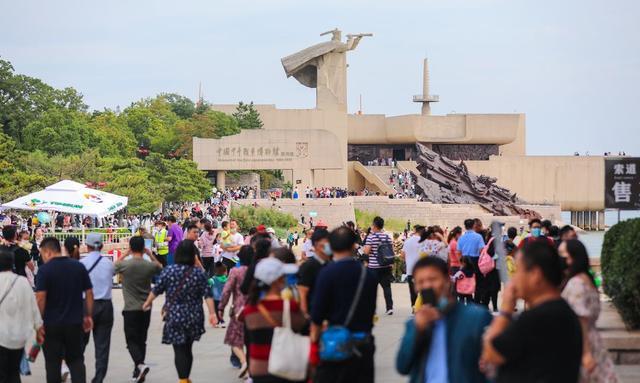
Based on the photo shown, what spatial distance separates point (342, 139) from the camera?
246ft

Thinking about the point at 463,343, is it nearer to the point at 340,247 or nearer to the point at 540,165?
the point at 340,247

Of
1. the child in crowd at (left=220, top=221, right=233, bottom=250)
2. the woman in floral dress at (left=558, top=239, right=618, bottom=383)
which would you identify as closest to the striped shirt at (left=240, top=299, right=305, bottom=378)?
the woman in floral dress at (left=558, top=239, right=618, bottom=383)

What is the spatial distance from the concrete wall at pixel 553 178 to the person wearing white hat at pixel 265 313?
72695mm

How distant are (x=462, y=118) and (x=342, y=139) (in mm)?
12184

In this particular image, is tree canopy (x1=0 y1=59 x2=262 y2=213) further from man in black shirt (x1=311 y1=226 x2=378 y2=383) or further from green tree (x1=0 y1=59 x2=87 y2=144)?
man in black shirt (x1=311 y1=226 x2=378 y2=383)

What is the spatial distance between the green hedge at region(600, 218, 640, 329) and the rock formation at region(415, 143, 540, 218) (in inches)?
2140

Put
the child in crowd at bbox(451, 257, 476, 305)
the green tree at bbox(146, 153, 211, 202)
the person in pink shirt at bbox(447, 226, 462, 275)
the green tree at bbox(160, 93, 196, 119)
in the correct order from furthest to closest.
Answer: the green tree at bbox(160, 93, 196, 119)
the green tree at bbox(146, 153, 211, 202)
the person in pink shirt at bbox(447, 226, 462, 275)
the child in crowd at bbox(451, 257, 476, 305)

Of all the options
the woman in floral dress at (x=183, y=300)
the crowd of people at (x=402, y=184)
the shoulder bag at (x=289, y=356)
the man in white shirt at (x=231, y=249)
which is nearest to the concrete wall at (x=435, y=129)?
the crowd of people at (x=402, y=184)

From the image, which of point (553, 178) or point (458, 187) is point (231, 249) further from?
point (553, 178)

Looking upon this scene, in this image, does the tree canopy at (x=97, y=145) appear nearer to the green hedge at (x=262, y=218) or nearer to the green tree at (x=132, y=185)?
the green tree at (x=132, y=185)

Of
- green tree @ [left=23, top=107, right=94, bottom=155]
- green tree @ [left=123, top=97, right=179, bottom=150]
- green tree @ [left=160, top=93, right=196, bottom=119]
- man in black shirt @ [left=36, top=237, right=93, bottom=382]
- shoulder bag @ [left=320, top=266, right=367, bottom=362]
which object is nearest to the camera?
shoulder bag @ [left=320, top=266, right=367, bottom=362]

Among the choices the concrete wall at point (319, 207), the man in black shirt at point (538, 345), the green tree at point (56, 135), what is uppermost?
the green tree at point (56, 135)

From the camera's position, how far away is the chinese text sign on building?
12.8 meters

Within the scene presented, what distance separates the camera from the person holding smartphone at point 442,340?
5555 millimetres
